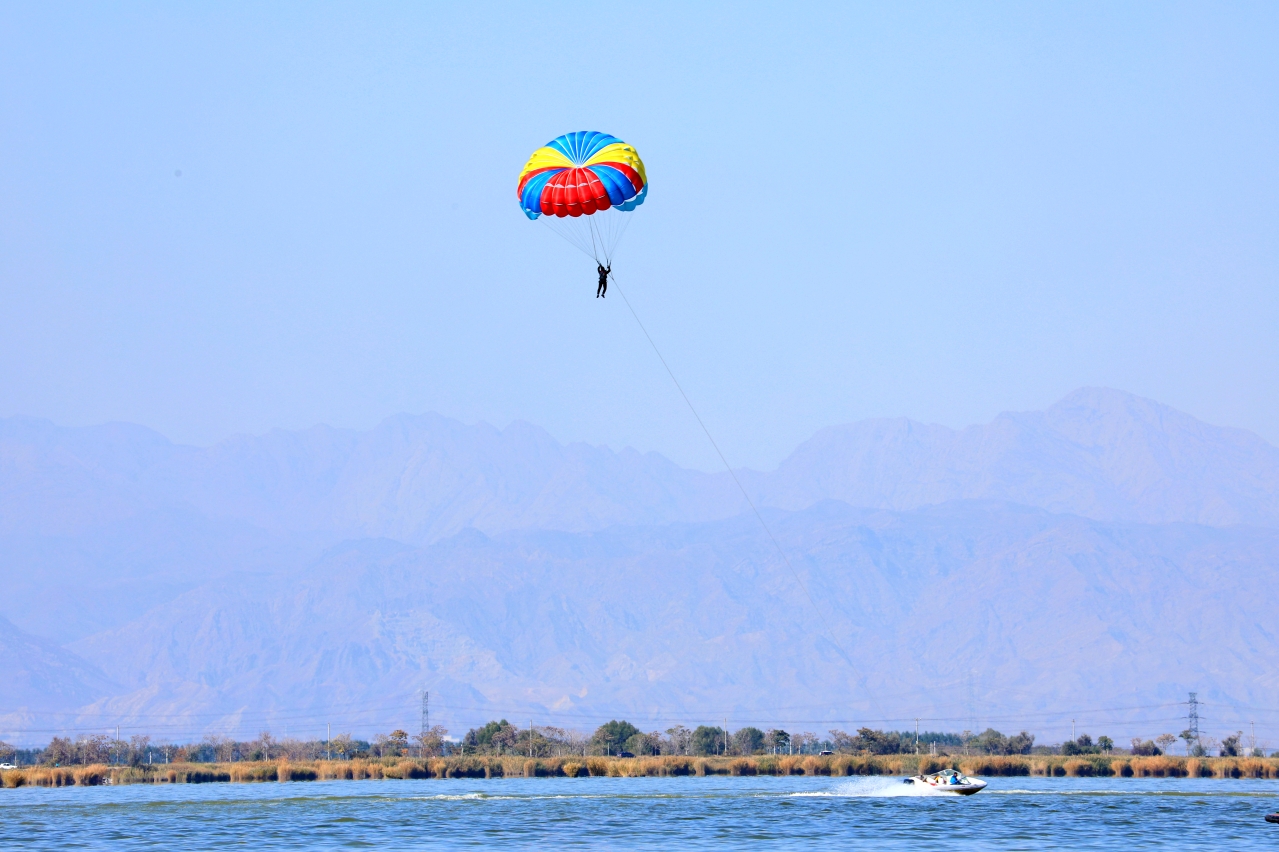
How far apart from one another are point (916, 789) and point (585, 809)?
18.6m

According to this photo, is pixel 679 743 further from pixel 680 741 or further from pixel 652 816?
pixel 652 816

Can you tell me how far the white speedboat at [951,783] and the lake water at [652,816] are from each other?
0.67 m

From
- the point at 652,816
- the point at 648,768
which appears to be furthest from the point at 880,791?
the point at 648,768

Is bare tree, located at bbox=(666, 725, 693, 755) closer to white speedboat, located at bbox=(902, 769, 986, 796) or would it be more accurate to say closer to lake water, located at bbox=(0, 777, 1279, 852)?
lake water, located at bbox=(0, 777, 1279, 852)

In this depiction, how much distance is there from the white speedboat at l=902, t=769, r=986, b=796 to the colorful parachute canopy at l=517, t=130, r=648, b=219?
33144mm

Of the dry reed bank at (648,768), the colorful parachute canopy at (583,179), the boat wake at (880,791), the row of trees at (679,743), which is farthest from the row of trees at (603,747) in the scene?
the colorful parachute canopy at (583,179)

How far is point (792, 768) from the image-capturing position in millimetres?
107875

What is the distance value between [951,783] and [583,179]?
35395 mm

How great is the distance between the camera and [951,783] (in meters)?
81.8

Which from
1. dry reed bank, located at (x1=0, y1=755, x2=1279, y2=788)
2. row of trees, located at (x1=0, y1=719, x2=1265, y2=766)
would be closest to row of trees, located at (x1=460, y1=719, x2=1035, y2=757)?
row of trees, located at (x1=0, y1=719, x2=1265, y2=766)


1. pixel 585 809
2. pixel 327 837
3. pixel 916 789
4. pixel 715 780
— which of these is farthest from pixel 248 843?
pixel 715 780

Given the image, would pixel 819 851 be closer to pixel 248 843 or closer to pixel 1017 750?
pixel 248 843

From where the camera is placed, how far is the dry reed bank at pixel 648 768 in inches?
4090

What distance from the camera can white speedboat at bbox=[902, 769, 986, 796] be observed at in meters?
81.1
